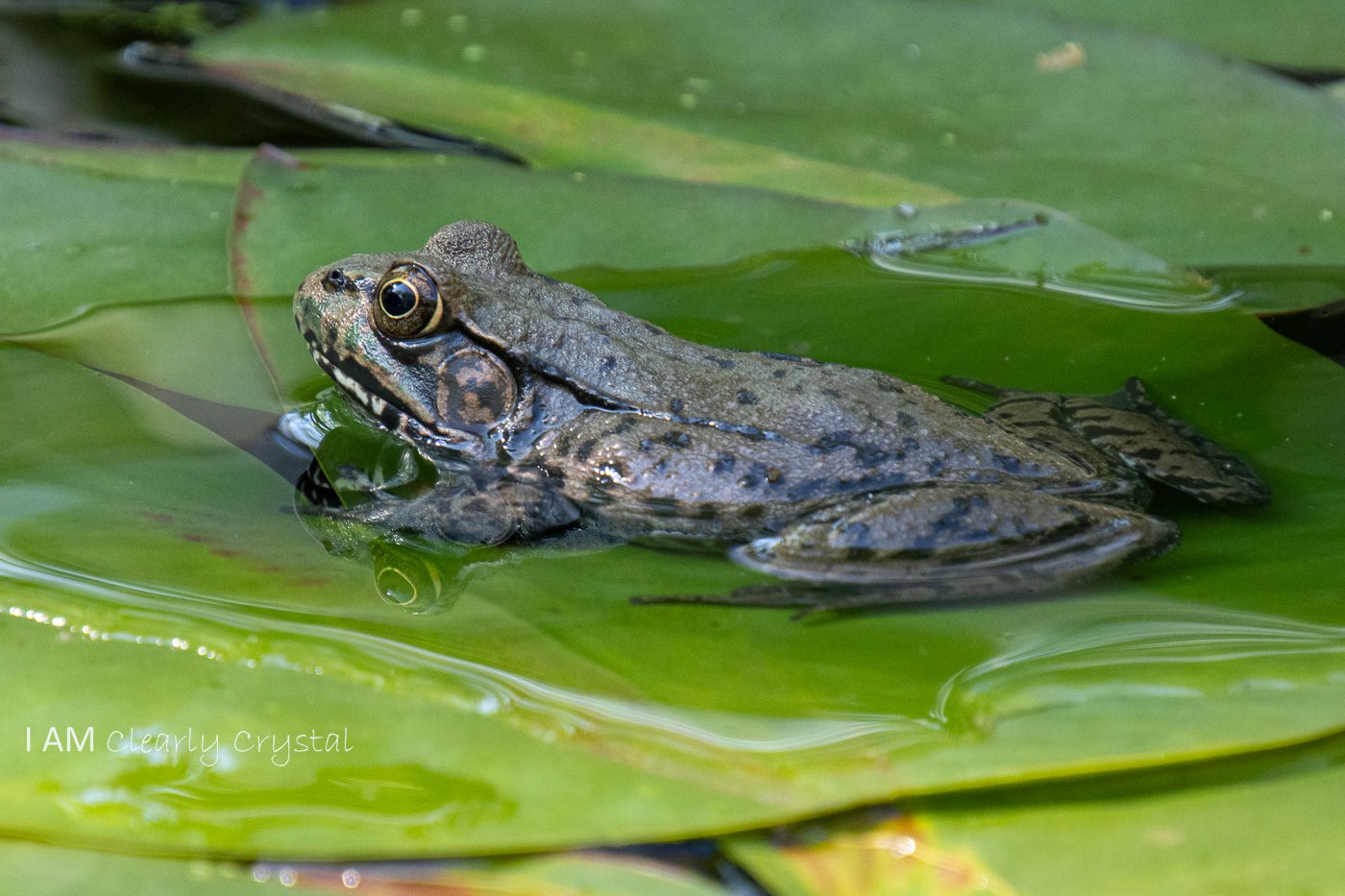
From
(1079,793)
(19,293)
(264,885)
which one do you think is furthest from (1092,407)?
(19,293)

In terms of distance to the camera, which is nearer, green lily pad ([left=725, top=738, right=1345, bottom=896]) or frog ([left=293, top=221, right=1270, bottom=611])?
green lily pad ([left=725, top=738, right=1345, bottom=896])

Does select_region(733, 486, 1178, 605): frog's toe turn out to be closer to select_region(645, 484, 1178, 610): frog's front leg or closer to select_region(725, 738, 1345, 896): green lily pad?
select_region(645, 484, 1178, 610): frog's front leg

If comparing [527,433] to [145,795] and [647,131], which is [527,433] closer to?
[647,131]

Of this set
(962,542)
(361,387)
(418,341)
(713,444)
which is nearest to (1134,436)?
(962,542)

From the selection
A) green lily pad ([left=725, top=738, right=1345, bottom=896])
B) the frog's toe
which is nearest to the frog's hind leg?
the frog's toe

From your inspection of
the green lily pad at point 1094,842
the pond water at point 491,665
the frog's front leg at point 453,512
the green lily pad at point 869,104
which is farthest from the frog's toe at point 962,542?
the green lily pad at point 869,104

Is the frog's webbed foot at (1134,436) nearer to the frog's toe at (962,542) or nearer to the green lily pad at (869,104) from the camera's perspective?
the frog's toe at (962,542)

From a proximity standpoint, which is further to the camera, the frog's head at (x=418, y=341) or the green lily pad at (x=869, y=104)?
the green lily pad at (x=869, y=104)
